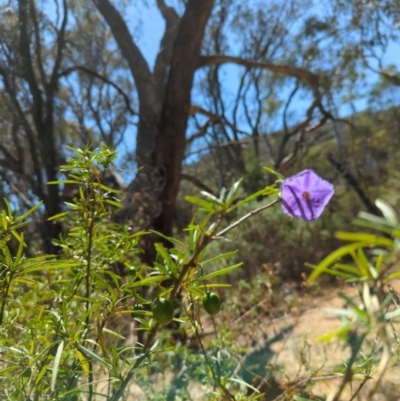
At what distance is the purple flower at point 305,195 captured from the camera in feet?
2.27

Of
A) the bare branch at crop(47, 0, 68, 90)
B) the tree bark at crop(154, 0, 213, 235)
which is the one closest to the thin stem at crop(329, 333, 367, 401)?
the tree bark at crop(154, 0, 213, 235)

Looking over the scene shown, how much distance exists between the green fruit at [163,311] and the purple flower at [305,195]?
211 millimetres

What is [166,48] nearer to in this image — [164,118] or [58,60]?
[164,118]

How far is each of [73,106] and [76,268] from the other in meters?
12.1

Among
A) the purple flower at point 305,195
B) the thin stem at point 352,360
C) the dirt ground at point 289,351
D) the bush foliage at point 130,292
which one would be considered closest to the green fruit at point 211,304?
the bush foliage at point 130,292

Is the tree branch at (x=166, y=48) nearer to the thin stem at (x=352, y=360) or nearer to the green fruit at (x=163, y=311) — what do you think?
the green fruit at (x=163, y=311)

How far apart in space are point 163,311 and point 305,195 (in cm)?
26

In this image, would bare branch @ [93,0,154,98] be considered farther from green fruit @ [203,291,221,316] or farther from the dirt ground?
green fruit @ [203,291,221,316]

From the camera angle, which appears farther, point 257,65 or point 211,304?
point 257,65

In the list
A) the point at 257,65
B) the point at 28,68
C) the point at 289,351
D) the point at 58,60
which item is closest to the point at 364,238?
the point at 289,351

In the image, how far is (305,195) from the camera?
72 centimetres

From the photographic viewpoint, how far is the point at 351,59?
360 inches

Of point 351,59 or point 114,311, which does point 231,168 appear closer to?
point 351,59

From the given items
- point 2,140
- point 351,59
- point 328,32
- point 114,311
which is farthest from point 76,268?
point 328,32
